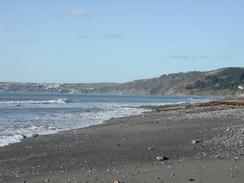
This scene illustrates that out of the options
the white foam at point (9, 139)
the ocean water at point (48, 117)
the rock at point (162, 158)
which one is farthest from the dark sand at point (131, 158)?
the ocean water at point (48, 117)

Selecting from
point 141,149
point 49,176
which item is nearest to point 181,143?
point 141,149

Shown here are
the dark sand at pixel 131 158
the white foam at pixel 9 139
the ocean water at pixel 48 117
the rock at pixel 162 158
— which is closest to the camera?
the dark sand at pixel 131 158

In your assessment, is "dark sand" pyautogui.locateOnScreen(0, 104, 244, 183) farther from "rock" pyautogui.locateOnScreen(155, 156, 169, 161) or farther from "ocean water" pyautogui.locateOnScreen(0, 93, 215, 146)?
"ocean water" pyautogui.locateOnScreen(0, 93, 215, 146)

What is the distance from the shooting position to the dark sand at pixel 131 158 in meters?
13.1

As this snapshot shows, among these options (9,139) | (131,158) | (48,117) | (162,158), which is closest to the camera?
(162,158)

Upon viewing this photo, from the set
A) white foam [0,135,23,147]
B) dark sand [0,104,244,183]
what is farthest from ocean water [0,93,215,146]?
dark sand [0,104,244,183]

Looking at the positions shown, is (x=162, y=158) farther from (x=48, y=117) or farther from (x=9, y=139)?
(x=48, y=117)

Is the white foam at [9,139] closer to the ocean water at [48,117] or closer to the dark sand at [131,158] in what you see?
the ocean water at [48,117]

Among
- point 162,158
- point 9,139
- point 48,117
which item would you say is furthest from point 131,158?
point 48,117

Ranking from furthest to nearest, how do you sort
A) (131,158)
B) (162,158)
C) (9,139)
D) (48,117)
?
(48,117)
(9,139)
(131,158)
(162,158)

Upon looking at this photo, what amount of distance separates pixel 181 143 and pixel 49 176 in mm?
7160

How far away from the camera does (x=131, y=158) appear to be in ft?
54.6

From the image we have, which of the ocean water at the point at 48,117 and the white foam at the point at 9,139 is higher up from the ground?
the white foam at the point at 9,139

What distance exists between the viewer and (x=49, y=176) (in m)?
13.9
